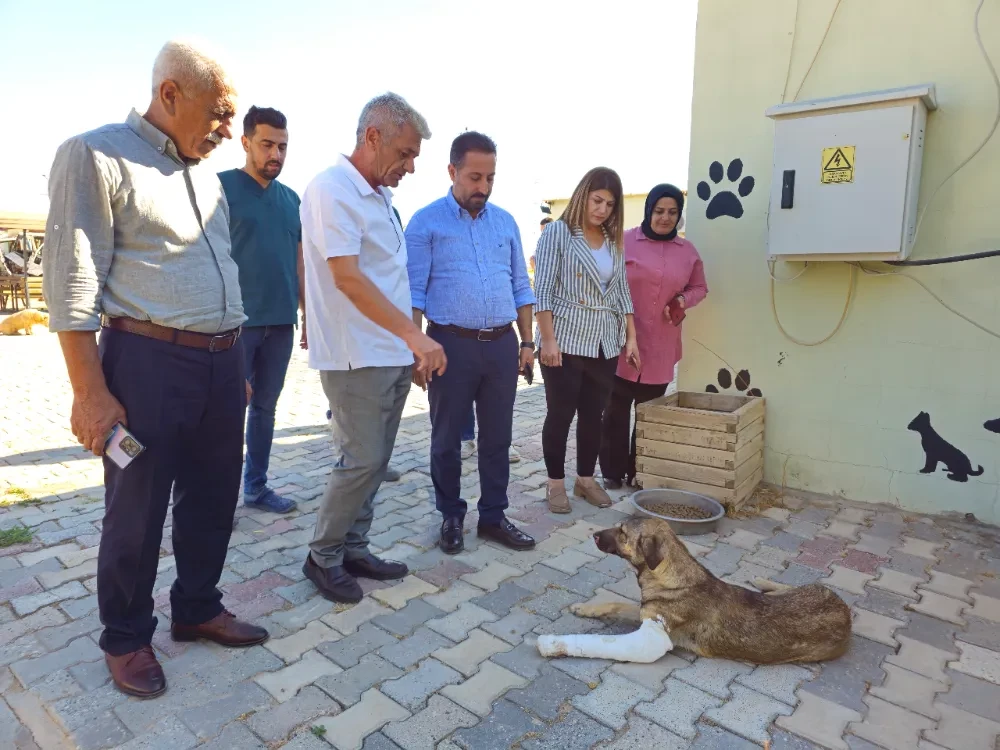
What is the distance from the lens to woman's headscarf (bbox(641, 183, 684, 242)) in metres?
4.34

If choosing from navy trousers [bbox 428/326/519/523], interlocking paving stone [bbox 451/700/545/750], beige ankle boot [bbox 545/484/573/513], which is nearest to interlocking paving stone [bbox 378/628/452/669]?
interlocking paving stone [bbox 451/700/545/750]

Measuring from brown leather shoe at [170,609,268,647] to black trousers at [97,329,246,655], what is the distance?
0.03m

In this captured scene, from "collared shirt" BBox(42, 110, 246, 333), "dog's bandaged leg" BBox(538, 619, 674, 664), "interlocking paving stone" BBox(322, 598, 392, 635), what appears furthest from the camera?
"interlocking paving stone" BBox(322, 598, 392, 635)

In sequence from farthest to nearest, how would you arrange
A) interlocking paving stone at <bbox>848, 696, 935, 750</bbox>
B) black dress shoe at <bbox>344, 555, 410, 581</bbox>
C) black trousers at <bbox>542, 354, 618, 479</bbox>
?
black trousers at <bbox>542, 354, 618, 479</bbox>, black dress shoe at <bbox>344, 555, 410, 581</bbox>, interlocking paving stone at <bbox>848, 696, 935, 750</bbox>

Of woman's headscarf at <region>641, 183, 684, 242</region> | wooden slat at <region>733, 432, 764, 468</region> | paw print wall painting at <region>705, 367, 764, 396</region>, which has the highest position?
woman's headscarf at <region>641, 183, 684, 242</region>

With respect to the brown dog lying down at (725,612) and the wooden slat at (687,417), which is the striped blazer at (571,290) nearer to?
the wooden slat at (687,417)

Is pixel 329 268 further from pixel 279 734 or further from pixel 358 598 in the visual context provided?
pixel 279 734

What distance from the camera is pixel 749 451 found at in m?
4.37

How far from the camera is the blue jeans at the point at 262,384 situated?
154 inches

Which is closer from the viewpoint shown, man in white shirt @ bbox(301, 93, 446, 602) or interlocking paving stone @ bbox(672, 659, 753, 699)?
interlocking paving stone @ bbox(672, 659, 753, 699)

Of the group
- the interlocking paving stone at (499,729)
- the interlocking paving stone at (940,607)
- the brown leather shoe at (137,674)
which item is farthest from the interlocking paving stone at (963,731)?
the brown leather shoe at (137,674)

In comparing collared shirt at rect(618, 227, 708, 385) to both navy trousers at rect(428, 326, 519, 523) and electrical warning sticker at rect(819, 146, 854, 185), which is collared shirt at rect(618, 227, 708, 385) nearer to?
electrical warning sticker at rect(819, 146, 854, 185)

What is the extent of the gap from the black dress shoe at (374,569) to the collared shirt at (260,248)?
1.52 metres

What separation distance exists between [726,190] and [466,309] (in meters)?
2.37
